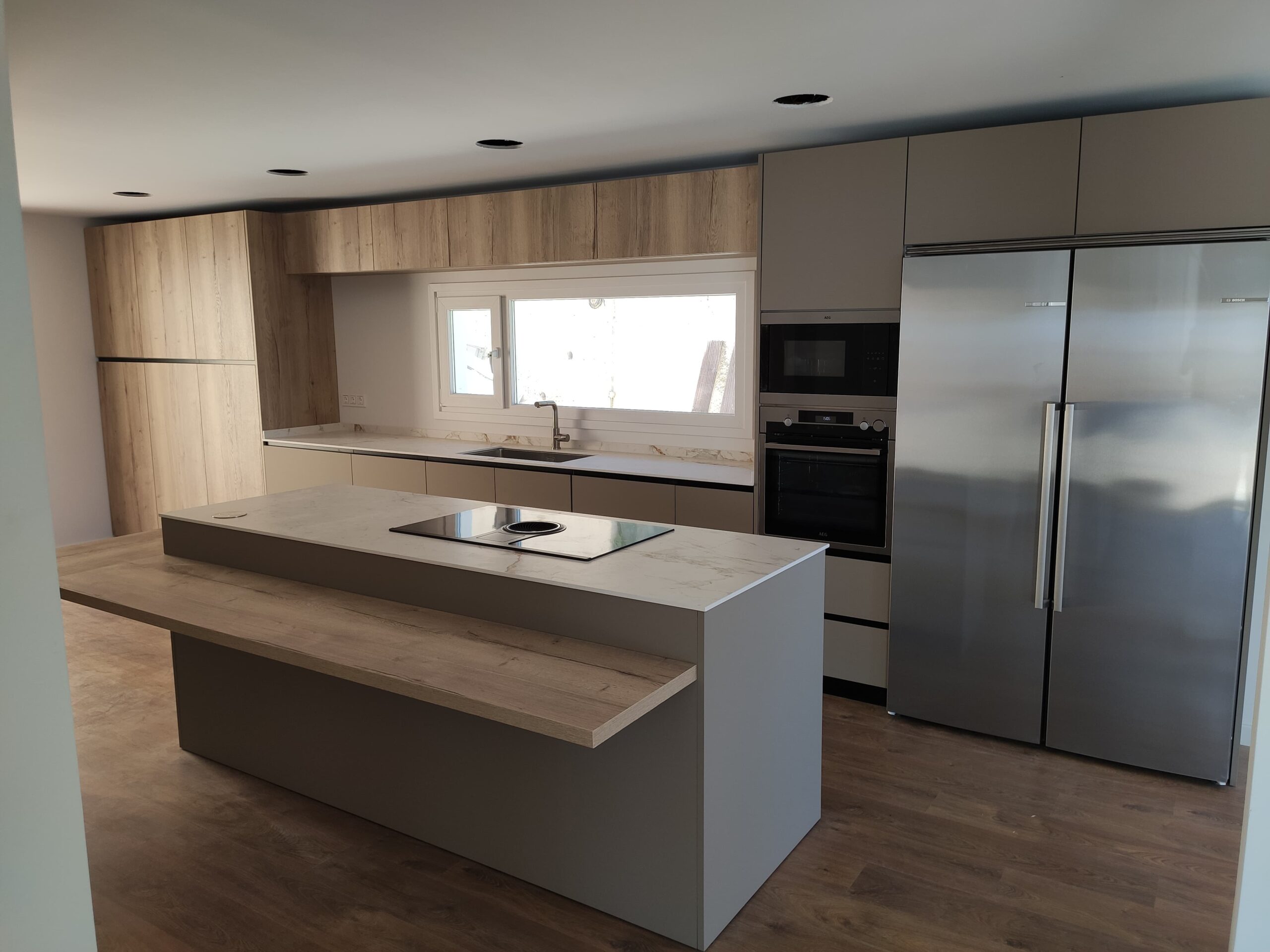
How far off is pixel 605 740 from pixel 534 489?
8.32ft

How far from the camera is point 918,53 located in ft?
8.64

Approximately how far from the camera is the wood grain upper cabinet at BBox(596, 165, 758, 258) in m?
3.92

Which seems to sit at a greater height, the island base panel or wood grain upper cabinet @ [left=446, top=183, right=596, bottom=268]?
wood grain upper cabinet @ [left=446, top=183, right=596, bottom=268]

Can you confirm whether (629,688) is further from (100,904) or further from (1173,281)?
(1173,281)

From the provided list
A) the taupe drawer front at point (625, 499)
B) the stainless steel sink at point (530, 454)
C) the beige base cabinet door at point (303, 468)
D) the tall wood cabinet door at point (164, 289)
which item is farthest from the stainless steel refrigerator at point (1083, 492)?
the tall wood cabinet door at point (164, 289)

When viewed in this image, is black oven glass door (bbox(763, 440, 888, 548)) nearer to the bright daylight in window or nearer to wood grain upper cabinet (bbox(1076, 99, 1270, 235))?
the bright daylight in window

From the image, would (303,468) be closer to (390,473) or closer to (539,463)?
(390,473)

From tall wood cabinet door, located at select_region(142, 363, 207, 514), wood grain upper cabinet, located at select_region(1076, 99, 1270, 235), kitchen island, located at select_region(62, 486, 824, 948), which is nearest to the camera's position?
→ kitchen island, located at select_region(62, 486, 824, 948)

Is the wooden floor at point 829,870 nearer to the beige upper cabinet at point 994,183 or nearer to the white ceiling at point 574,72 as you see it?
the beige upper cabinet at point 994,183

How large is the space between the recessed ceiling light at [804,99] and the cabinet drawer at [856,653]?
200cm

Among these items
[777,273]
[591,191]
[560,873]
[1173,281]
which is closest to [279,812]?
[560,873]

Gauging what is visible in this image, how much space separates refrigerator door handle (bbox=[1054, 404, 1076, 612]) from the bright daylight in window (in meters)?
1.81

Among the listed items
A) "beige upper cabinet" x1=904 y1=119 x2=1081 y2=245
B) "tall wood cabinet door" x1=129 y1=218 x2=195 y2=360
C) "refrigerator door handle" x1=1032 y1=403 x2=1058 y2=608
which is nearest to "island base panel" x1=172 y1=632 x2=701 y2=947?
"refrigerator door handle" x1=1032 y1=403 x2=1058 y2=608

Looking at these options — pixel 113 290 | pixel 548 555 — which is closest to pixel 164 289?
pixel 113 290
